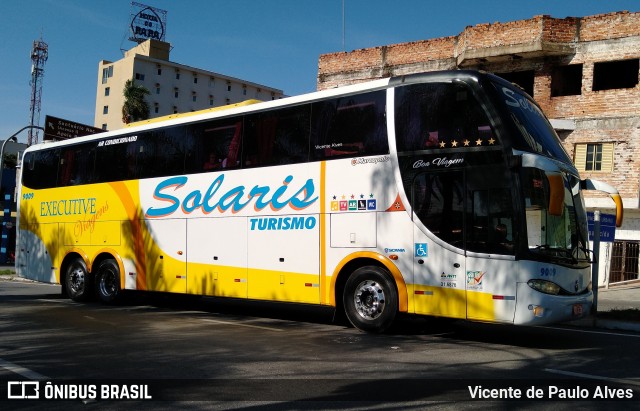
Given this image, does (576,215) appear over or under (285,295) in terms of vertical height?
over

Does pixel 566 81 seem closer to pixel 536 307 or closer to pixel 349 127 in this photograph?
pixel 349 127

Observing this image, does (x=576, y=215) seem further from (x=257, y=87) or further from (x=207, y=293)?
(x=257, y=87)

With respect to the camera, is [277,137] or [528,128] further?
[277,137]

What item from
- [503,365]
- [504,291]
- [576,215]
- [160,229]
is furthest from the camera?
[160,229]

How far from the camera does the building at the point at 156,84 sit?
77.2 meters

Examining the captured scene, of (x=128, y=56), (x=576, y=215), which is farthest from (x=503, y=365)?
(x=128, y=56)

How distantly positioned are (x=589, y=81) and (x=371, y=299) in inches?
670

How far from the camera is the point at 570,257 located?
8.79 m

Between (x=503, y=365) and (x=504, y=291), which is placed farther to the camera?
(x=504, y=291)

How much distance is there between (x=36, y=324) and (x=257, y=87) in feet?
286

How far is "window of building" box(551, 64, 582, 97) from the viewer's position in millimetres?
24203

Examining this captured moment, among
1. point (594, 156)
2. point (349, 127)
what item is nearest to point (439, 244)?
point (349, 127)

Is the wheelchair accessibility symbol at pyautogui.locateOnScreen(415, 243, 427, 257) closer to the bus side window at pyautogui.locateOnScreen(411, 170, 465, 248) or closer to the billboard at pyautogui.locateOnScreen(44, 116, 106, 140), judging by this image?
the bus side window at pyautogui.locateOnScreen(411, 170, 465, 248)

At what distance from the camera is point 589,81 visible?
2275 cm
